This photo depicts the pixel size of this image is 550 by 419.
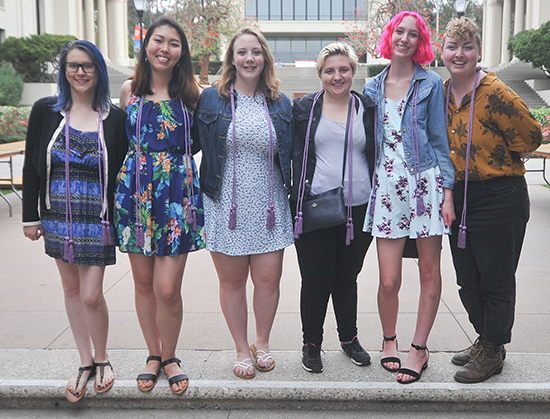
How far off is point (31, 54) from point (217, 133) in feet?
97.9

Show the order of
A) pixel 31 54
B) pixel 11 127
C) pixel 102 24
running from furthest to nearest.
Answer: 1. pixel 102 24
2. pixel 31 54
3. pixel 11 127

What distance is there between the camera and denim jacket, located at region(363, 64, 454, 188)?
3.35 metres

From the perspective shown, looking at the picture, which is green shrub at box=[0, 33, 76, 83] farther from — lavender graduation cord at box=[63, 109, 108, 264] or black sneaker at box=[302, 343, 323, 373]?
black sneaker at box=[302, 343, 323, 373]

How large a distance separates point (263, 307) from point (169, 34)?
1.75 m

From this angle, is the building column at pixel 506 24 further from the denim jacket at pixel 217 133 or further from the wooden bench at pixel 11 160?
the denim jacket at pixel 217 133

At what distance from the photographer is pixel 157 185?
3271mm

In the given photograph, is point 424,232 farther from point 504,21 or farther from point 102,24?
point 102,24

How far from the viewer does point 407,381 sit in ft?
11.4

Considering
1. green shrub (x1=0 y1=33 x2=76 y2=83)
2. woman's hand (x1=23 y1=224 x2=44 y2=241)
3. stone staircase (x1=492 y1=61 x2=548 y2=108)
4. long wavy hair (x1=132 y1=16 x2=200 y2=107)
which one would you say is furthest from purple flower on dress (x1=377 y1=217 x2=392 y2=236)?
green shrub (x1=0 y1=33 x2=76 y2=83)

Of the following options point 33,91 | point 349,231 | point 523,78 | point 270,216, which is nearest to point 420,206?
point 349,231

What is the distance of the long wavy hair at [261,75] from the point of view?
3477 mm

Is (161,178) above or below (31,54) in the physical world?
below

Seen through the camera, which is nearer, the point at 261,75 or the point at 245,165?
the point at 245,165

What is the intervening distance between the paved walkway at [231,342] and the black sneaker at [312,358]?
0.05 m
